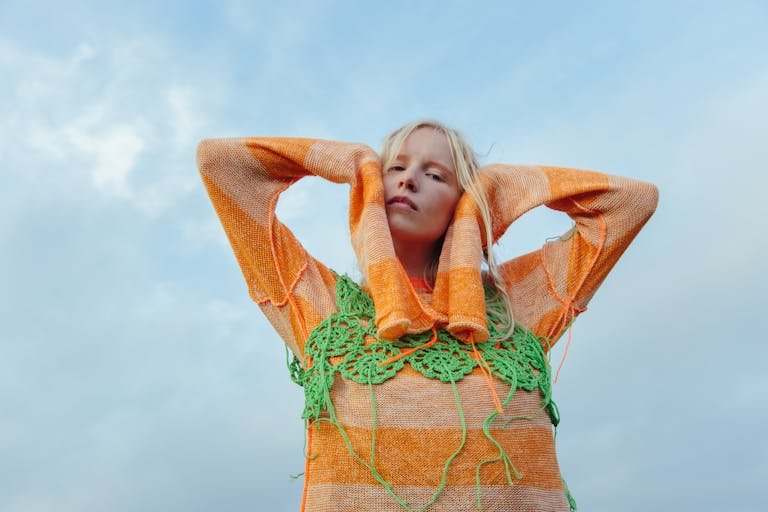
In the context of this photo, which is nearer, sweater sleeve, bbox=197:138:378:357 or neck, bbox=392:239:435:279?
sweater sleeve, bbox=197:138:378:357

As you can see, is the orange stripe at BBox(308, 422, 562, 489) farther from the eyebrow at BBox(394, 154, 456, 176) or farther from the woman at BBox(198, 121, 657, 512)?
the eyebrow at BBox(394, 154, 456, 176)

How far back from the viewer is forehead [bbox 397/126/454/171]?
2346mm

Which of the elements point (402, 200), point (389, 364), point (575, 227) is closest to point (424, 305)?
point (389, 364)

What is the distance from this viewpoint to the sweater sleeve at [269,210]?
2238 mm

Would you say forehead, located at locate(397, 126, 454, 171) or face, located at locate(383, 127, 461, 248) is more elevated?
forehead, located at locate(397, 126, 454, 171)

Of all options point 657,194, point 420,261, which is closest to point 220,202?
point 420,261

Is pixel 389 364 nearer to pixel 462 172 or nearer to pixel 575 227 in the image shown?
pixel 462 172

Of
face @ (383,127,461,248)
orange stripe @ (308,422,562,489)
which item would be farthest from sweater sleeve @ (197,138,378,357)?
orange stripe @ (308,422,562,489)

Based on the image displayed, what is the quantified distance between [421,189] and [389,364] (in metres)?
0.56

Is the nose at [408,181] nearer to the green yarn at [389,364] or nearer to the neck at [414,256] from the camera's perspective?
the neck at [414,256]

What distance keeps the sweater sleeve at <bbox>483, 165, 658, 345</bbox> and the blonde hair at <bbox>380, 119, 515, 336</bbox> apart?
0.21 ft

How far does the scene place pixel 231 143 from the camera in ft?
7.49

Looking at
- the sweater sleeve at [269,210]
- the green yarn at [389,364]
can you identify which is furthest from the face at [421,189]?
the green yarn at [389,364]

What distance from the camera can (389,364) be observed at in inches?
80.1
